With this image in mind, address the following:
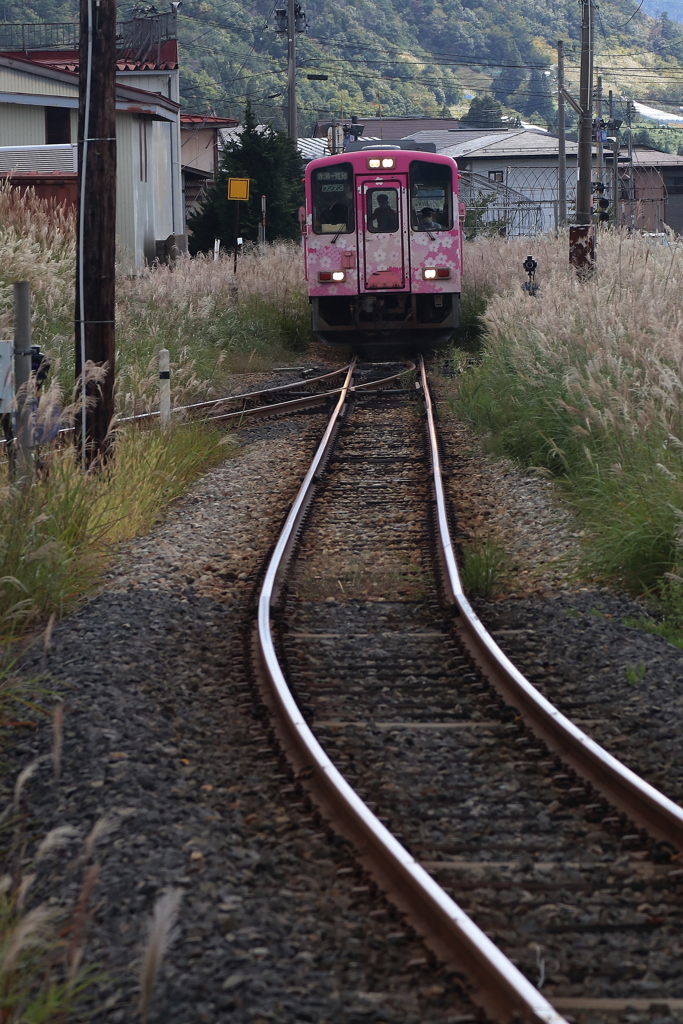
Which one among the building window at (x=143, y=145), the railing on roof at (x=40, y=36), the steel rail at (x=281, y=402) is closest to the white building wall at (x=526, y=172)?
the railing on roof at (x=40, y=36)

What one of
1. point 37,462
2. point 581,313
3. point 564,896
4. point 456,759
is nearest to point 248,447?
point 581,313

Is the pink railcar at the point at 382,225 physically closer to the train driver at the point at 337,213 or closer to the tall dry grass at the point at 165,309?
the train driver at the point at 337,213

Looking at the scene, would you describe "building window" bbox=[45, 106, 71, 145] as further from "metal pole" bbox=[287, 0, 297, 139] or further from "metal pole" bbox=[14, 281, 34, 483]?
"metal pole" bbox=[14, 281, 34, 483]

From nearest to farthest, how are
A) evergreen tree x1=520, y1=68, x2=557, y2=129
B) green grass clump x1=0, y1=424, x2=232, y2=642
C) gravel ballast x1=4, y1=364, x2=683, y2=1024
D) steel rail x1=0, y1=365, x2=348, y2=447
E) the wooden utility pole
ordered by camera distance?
gravel ballast x1=4, y1=364, x2=683, y2=1024
green grass clump x1=0, y1=424, x2=232, y2=642
the wooden utility pole
steel rail x1=0, y1=365, x2=348, y2=447
evergreen tree x1=520, y1=68, x2=557, y2=129

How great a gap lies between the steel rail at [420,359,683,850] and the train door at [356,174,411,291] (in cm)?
1161

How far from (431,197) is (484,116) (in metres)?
101

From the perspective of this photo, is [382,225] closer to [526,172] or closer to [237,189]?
[237,189]

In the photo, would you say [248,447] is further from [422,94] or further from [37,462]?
[422,94]

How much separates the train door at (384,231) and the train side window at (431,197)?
163mm

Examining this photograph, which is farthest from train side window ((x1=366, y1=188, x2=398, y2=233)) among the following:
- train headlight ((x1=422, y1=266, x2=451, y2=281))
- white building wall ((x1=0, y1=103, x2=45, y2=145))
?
white building wall ((x1=0, y1=103, x2=45, y2=145))

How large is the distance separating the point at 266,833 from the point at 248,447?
26.8 feet

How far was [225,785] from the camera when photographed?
441 centimetres

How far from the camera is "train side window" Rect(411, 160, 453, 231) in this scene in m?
17.7

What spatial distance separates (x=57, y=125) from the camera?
27.9 metres
